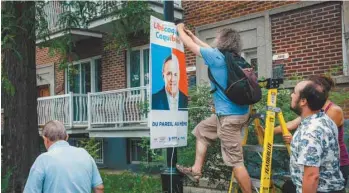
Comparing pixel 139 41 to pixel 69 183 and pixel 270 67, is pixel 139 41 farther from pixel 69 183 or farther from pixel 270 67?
pixel 69 183

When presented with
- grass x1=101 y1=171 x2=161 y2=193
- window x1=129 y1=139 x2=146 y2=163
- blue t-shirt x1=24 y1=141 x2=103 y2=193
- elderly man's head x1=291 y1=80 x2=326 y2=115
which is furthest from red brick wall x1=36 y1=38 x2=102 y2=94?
elderly man's head x1=291 y1=80 x2=326 y2=115

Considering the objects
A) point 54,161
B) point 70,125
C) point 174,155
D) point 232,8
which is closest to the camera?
point 54,161

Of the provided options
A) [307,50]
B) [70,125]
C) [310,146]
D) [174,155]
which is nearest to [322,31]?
[307,50]

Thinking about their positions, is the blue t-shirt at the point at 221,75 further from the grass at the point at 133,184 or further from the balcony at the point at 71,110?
the balcony at the point at 71,110

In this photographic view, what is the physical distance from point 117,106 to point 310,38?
5846mm

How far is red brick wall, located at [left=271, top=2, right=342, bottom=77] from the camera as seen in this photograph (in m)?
8.95

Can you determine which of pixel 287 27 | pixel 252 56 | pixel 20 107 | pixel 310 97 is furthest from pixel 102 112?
pixel 310 97

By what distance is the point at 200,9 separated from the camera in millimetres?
11602

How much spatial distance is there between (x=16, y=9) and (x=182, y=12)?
5.15 m

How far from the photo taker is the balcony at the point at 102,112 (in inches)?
478

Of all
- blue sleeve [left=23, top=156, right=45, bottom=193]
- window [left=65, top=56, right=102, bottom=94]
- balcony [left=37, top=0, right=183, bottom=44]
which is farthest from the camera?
window [left=65, top=56, right=102, bottom=94]

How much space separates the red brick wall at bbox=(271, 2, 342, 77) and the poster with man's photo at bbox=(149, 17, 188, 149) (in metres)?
4.90

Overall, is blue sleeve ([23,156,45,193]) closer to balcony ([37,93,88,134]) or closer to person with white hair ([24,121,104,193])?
person with white hair ([24,121,104,193])

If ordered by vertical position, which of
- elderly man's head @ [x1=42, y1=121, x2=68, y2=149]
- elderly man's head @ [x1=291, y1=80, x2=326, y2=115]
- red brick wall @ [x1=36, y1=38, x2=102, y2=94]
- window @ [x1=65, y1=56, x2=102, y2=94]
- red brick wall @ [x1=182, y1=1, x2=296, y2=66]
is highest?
red brick wall @ [x1=182, y1=1, x2=296, y2=66]
